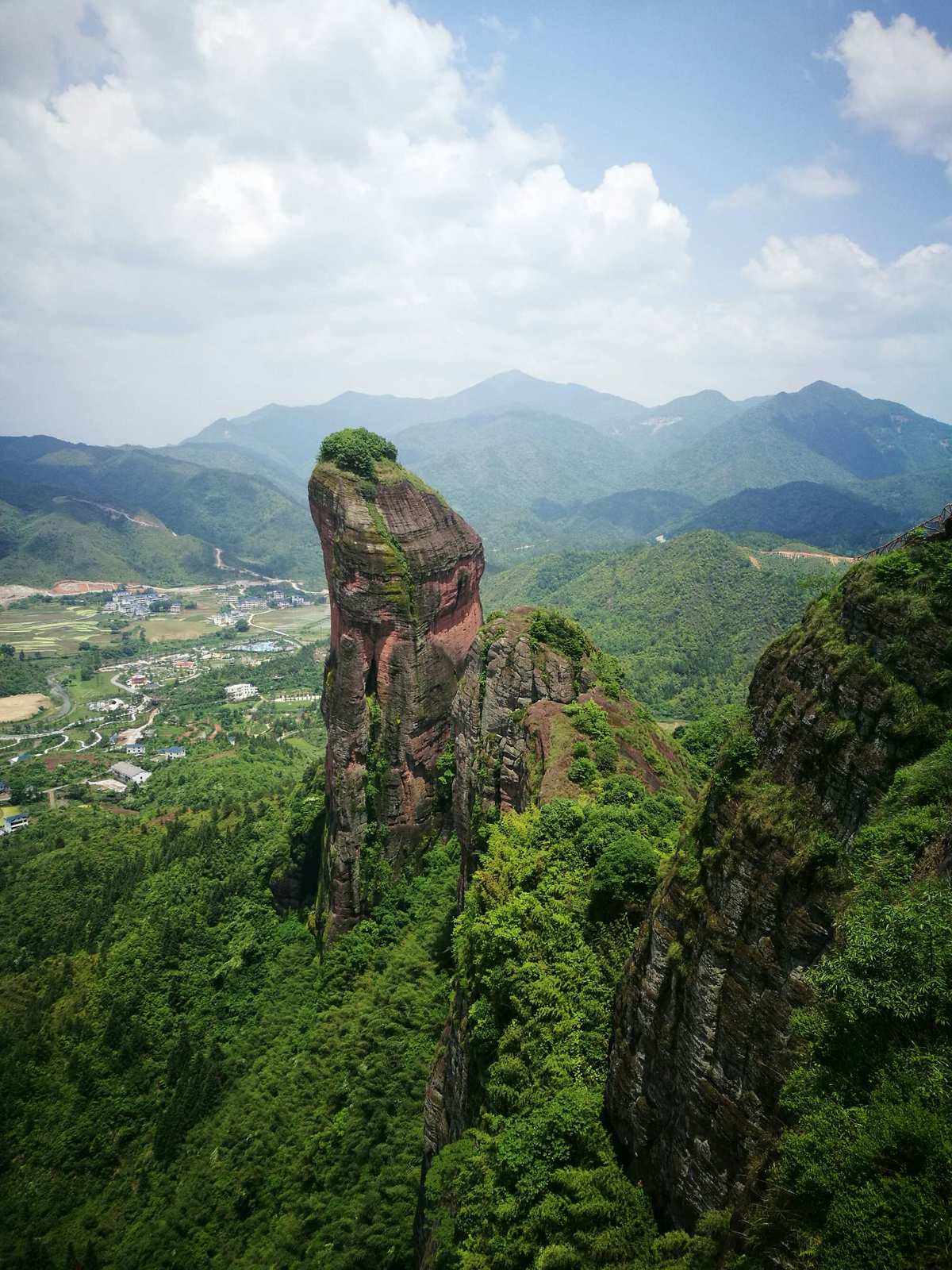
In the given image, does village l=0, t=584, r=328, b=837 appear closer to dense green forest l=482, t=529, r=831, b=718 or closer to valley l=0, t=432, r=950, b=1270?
valley l=0, t=432, r=950, b=1270

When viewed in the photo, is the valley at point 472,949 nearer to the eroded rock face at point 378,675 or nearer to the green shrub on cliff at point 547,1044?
the green shrub on cliff at point 547,1044

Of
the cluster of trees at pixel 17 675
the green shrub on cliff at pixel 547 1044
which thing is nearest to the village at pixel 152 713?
the cluster of trees at pixel 17 675

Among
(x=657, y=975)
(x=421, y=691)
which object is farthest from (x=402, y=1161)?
(x=421, y=691)

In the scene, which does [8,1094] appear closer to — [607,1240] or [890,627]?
[607,1240]

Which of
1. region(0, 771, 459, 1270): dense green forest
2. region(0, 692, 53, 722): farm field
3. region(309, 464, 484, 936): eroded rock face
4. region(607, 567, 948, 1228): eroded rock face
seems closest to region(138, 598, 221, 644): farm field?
region(0, 692, 53, 722): farm field

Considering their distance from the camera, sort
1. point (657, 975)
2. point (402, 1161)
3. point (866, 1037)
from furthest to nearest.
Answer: point (402, 1161)
point (657, 975)
point (866, 1037)

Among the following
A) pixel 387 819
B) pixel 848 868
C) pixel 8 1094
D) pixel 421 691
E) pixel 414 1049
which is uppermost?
pixel 848 868
